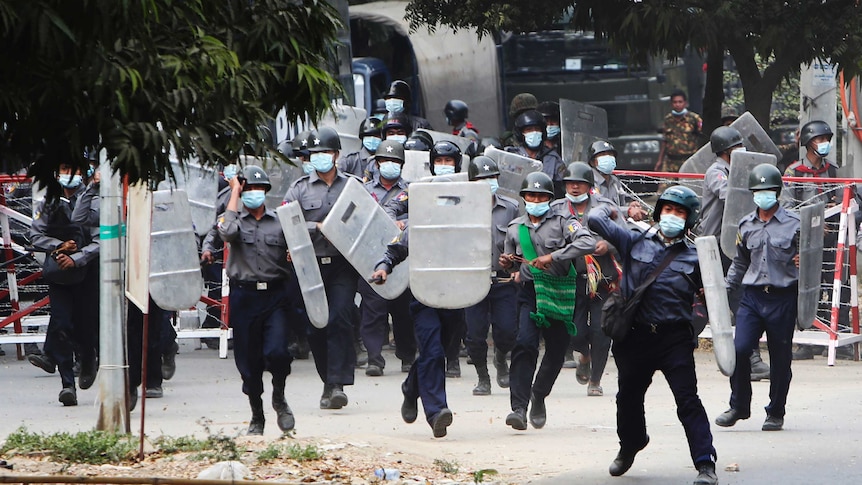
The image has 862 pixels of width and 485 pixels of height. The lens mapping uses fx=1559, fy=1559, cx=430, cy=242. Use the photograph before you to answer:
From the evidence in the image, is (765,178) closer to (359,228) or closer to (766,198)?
(766,198)

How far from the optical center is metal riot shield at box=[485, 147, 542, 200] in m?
13.5

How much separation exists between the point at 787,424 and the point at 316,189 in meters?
4.20

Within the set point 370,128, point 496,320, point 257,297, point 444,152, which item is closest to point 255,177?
point 257,297

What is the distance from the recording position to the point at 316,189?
12.4 m

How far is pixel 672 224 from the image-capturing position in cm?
814

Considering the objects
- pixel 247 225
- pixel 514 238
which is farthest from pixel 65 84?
pixel 514 238

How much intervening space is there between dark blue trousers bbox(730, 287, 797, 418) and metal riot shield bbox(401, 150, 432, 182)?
415 centimetres

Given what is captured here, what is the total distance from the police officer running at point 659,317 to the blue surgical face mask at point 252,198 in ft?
9.58

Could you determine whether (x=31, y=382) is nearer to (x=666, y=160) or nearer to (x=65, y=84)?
(x=65, y=84)

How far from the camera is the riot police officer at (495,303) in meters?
11.7

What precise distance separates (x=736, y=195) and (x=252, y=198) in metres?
4.46

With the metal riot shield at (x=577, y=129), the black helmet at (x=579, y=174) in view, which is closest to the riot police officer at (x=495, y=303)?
the black helmet at (x=579, y=174)

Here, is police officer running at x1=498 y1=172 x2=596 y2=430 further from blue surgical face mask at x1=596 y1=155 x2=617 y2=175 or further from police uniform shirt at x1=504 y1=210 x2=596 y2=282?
blue surgical face mask at x1=596 y1=155 x2=617 y2=175

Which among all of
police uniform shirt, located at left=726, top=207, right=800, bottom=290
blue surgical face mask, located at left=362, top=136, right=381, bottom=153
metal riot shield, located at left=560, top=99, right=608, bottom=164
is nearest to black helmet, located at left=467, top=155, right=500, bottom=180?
police uniform shirt, located at left=726, top=207, right=800, bottom=290
